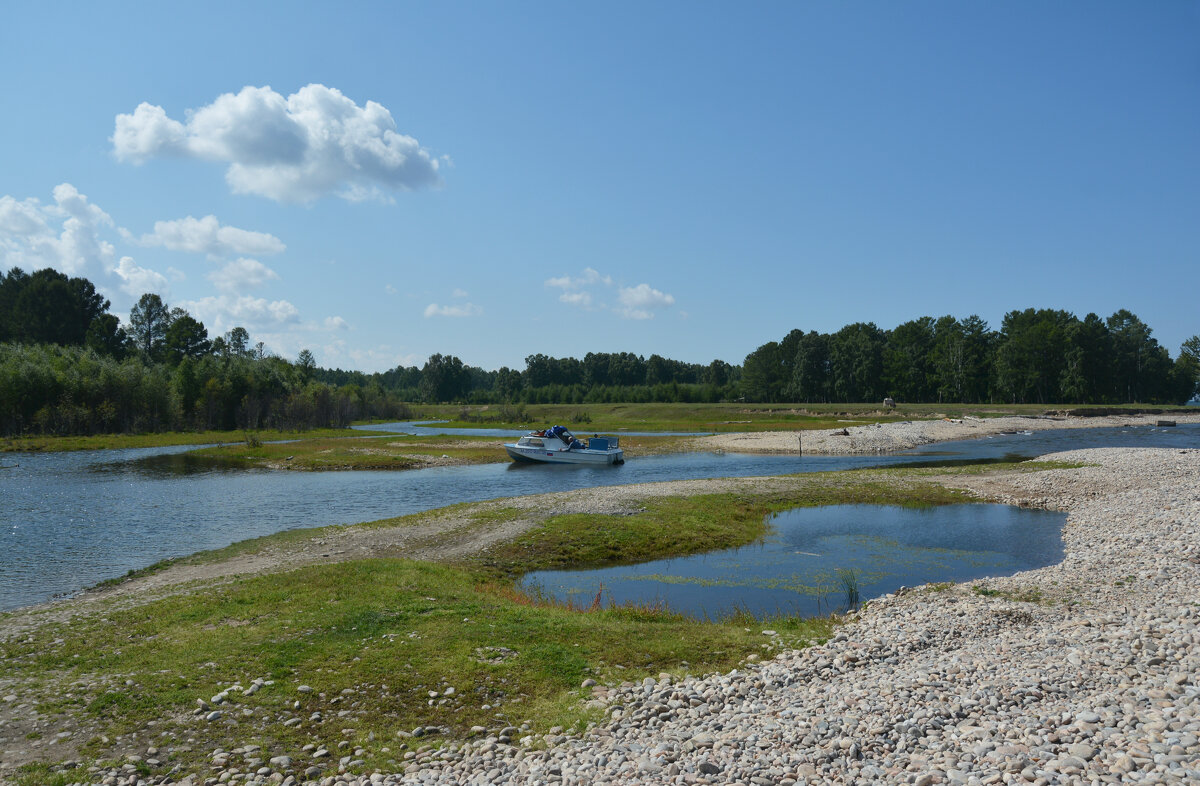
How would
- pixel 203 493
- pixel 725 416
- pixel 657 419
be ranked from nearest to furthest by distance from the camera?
1. pixel 203 493
2. pixel 657 419
3. pixel 725 416

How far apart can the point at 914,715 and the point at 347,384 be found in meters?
160

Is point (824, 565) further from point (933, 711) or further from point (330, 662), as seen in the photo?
point (330, 662)

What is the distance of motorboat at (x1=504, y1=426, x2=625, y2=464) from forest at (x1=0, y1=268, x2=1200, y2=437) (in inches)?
2473

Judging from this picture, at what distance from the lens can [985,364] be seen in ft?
509

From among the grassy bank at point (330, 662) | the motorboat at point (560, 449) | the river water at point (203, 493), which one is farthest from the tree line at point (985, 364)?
the grassy bank at point (330, 662)

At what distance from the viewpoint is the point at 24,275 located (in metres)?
131

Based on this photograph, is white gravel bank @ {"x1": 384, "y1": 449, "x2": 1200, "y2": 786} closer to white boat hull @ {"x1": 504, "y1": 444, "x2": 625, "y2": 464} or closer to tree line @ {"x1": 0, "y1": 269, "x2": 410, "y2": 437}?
white boat hull @ {"x1": 504, "y1": 444, "x2": 625, "y2": 464}

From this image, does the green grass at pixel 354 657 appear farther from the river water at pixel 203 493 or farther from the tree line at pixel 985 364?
the tree line at pixel 985 364

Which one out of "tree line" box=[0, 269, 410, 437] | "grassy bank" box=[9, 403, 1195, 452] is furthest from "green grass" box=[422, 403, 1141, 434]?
"tree line" box=[0, 269, 410, 437]

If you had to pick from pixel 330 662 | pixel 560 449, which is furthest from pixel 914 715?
pixel 560 449

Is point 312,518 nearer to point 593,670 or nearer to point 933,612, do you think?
point 593,670

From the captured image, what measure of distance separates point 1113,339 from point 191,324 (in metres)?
207

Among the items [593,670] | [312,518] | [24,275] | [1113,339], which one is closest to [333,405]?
[24,275]

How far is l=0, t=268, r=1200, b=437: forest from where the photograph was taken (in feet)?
283
